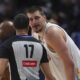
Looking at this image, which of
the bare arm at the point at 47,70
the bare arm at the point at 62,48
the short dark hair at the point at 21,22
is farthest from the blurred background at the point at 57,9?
the short dark hair at the point at 21,22

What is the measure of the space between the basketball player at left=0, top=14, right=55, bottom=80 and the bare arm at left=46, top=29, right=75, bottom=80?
0.32 meters

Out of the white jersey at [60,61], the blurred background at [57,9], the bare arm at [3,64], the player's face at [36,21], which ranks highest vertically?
the player's face at [36,21]

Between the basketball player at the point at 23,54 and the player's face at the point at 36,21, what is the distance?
1.73 ft

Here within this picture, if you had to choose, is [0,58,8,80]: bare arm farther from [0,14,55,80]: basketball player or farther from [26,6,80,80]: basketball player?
[26,6,80,80]: basketball player

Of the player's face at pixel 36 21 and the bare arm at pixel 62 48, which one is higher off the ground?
the player's face at pixel 36 21

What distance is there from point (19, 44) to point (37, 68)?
33 cm

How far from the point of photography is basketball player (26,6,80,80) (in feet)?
18.2

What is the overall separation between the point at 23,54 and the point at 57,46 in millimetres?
530

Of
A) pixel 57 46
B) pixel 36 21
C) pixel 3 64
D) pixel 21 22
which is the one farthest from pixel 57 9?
pixel 3 64

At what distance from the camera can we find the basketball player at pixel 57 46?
5.55m

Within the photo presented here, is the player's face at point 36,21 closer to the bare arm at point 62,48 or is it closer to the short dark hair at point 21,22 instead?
the bare arm at point 62,48

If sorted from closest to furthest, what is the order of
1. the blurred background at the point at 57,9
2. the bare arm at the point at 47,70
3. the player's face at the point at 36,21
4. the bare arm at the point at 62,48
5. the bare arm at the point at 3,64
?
the bare arm at the point at 3,64, the bare arm at the point at 47,70, the bare arm at the point at 62,48, the player's face at the point at 36,21, the blurred background at the point at 57,9

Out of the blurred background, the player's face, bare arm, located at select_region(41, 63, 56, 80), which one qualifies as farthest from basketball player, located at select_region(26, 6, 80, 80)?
the blurred background

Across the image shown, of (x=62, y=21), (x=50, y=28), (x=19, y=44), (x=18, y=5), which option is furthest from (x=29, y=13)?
(x=18, y=5)
